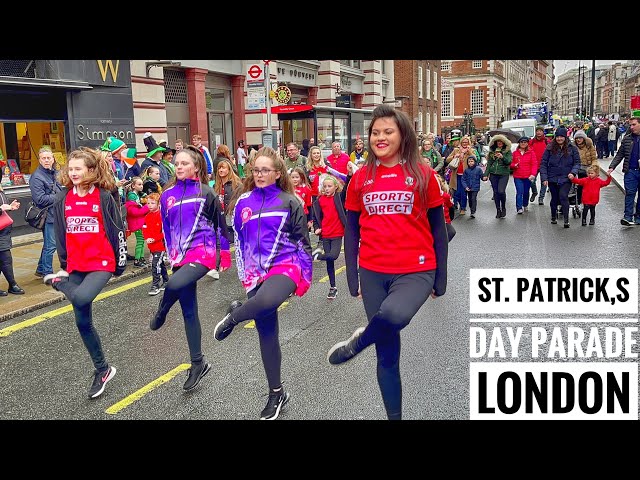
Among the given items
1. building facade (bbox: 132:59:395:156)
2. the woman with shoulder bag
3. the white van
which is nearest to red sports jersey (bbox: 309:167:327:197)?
the woman with shoulder bag

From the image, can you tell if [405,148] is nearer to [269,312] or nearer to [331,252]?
[269,312]

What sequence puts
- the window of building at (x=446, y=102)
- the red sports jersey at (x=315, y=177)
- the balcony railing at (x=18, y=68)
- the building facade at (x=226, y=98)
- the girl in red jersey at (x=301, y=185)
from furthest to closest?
the window of building at (x=446, y=102) < the building facade at (x=226, y=98) < the balcony railing at (x=18, y=68) < the red sports jersey at (x=315, y=177) < the girl in red jersey at (x=301, y=185)

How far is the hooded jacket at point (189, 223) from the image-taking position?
187 inches

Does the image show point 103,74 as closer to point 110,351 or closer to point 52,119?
point 52,119

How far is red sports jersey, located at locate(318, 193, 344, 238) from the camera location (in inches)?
298

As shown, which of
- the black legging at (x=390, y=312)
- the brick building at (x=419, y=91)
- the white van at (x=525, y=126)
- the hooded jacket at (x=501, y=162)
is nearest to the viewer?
the black legging at (x=390, y=312)

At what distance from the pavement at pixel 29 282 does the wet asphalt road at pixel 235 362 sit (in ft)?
0.72

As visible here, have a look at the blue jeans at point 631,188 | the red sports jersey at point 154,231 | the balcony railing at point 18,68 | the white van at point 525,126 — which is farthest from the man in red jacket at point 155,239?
the white van at point 525,126

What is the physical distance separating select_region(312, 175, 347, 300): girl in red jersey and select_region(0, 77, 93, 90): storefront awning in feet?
25.1

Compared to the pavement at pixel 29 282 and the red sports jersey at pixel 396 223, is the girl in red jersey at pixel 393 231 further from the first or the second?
the pavement at pixel 29 282

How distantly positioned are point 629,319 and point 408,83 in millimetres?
41331

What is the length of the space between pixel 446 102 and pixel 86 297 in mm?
74517

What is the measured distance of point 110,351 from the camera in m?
5.70

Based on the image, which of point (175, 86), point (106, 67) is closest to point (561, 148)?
point (106, 67)
